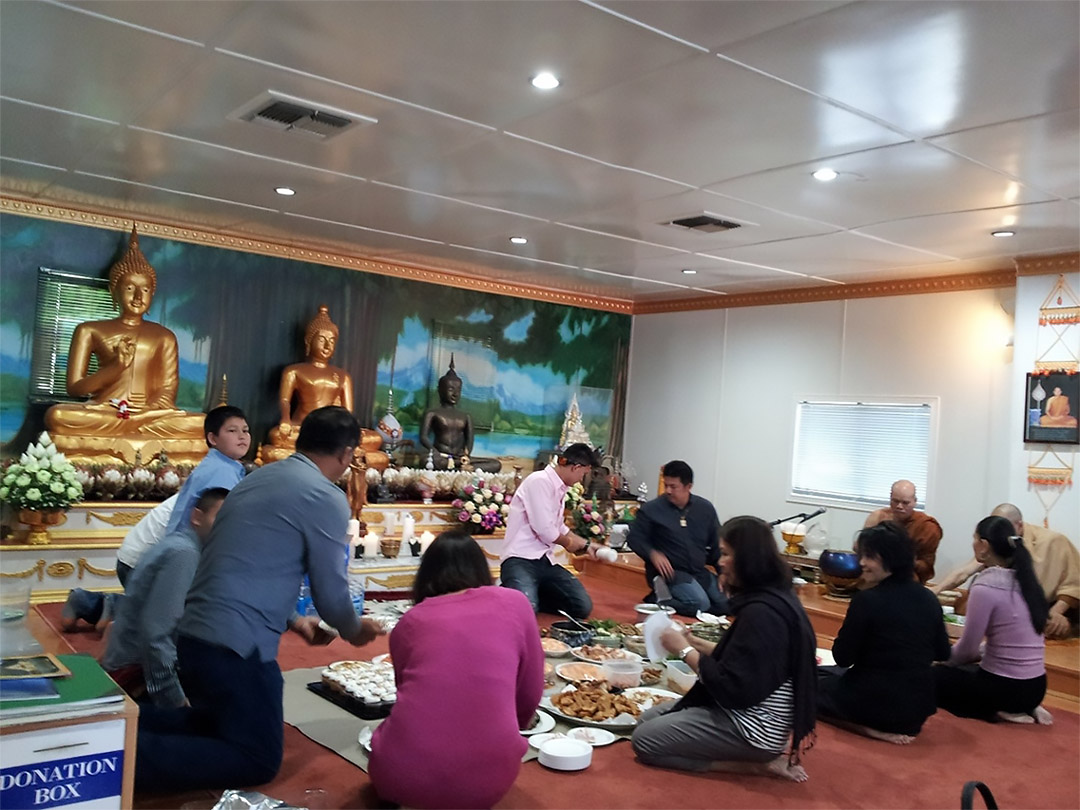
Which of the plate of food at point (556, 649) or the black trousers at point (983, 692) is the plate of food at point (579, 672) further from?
the black trousers at point (983, 692)

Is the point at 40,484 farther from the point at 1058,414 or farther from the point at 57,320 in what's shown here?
the point at 1058,414

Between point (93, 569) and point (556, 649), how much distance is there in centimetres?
329

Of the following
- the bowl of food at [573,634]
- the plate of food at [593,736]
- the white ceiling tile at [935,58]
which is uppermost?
the white ceiling tile at [935,58]

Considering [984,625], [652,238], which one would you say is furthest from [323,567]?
[652,238]

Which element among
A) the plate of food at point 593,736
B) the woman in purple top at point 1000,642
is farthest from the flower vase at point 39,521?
the woman in purple top at point 1000,642

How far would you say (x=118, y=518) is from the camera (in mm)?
6043

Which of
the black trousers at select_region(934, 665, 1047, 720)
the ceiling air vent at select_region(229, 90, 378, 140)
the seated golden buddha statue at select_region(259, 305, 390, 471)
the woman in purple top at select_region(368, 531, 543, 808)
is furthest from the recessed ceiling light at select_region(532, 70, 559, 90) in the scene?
the seated golden buddha statue at select_region(259, 305, 390, 471)

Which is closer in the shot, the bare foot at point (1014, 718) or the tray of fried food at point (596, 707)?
the tray of fried food at point (596, 707)

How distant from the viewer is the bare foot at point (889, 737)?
3.98 meters

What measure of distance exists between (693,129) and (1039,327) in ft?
11.6

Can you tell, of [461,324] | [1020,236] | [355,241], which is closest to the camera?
[1020,236]

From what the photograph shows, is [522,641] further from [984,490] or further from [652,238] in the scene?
[984,490]

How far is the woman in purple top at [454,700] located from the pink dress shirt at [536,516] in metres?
2.75

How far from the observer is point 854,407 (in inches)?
312
